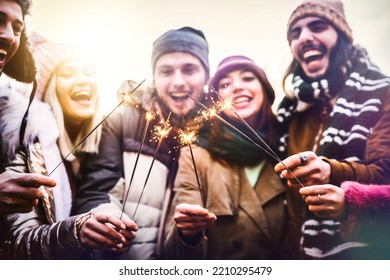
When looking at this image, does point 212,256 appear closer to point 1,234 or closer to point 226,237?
point 226,237

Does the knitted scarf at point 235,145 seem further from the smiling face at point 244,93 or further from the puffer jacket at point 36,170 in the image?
the puffer jacket at point 36,170

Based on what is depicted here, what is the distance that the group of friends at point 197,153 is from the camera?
2.05m

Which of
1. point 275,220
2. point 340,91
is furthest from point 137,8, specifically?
point 275,220

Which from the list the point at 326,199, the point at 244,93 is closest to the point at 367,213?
the point at 326,199

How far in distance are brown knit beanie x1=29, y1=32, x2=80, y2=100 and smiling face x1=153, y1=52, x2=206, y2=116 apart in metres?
0.44

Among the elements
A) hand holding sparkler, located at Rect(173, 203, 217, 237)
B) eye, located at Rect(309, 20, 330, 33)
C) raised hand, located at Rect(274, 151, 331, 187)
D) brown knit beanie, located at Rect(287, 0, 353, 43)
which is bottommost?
hand holding sparkler, located at Rect(173, 203, 217, 237)

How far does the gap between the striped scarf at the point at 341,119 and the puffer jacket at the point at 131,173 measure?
60 centimetres

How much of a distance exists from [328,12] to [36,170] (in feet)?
5.07

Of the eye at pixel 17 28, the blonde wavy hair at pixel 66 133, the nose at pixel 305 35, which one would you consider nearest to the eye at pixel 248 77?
the nose at pixel 305 35

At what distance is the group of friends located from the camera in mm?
2053

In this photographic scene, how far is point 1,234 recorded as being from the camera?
209 centimetres

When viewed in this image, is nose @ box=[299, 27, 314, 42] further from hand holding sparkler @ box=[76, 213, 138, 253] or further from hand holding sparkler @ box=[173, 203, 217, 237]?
hand holding sparkler @ box=[76, 213, 138, 253]

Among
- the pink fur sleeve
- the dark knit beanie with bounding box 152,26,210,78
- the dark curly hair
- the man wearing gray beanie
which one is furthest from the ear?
the pink fur sleeve

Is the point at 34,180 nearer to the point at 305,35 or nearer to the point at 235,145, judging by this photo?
the point at 235,145
